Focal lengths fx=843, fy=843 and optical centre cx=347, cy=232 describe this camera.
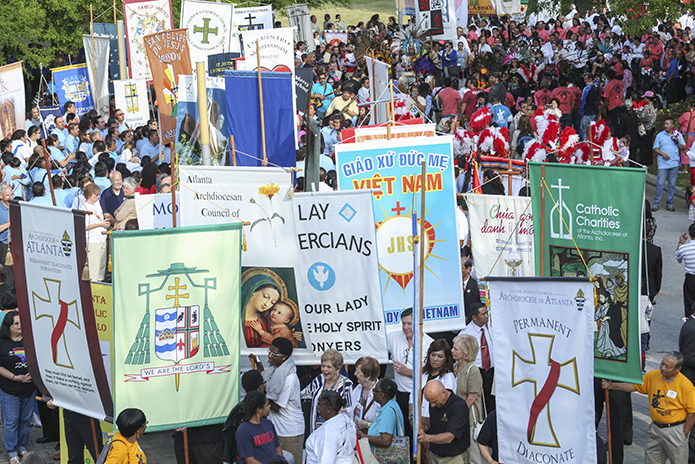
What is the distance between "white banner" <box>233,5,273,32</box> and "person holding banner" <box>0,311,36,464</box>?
12342 millimetres

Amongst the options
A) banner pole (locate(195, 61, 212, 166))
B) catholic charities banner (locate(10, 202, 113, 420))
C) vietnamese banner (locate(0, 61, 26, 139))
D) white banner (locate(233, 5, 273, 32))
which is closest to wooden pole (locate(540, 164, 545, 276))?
banner pole (locate(195, 61, 212, 166))

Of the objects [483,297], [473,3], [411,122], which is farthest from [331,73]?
[483,297]

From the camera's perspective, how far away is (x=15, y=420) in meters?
9.23

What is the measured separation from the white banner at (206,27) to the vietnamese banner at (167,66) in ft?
10.4

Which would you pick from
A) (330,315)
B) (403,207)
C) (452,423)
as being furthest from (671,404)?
(330,315)

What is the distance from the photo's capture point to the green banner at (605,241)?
26.0 ft

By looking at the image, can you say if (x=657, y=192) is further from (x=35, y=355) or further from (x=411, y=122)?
(x=35, y=355)

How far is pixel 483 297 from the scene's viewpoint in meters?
10.2

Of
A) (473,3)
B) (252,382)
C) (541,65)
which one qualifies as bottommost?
(252,382)

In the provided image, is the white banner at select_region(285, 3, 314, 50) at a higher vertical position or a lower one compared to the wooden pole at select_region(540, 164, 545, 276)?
higher

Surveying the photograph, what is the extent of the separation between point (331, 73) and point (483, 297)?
1871 centimetres

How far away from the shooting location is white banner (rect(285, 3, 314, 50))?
2852 cm

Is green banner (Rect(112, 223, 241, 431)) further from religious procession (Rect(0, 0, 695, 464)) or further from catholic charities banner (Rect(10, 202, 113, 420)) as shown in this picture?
catholic charities banner (Rect(10, 202, 113, 420))

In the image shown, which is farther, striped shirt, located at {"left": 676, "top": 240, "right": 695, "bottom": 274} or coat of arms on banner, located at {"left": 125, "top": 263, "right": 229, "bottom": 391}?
striped shirt, located at {"left": 676, "top": 240, "right": 695, "bottom": 274}
